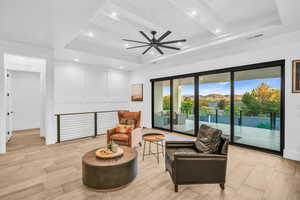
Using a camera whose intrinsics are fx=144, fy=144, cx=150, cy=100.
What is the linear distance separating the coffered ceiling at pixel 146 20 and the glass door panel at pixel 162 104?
7.27 ft

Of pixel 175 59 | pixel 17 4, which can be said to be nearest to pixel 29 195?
pixel 17 4

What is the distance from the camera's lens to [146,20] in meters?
3.17

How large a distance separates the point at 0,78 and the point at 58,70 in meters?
1.84

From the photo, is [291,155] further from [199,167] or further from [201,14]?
[201,14]

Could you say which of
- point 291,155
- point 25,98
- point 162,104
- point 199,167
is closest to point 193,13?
point 199,167

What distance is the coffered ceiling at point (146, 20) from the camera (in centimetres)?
251

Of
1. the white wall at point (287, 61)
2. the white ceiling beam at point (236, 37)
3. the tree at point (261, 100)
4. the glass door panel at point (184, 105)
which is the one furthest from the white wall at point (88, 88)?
the tree at point (261, 100)

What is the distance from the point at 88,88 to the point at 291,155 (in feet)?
22.3

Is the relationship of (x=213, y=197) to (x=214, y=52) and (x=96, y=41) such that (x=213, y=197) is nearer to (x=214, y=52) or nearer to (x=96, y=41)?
(x=214, y=52)

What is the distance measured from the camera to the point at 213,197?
2082 millimetres

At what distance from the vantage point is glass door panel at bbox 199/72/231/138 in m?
4.58

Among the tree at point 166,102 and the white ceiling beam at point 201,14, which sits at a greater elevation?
the white ceiling beam at point 201,14

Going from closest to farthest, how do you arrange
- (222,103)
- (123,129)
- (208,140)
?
(208,140) → (123,129) → (222,103)

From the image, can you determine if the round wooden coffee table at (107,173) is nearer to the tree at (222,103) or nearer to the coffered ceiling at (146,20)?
the coffered ceiling at (146,20)
